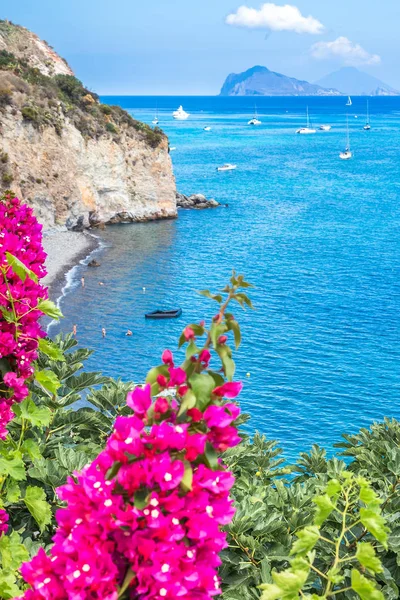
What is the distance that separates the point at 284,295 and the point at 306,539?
64298 mm

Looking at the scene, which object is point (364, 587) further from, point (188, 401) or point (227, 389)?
point (188, 401)

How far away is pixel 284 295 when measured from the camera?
67.5 metres

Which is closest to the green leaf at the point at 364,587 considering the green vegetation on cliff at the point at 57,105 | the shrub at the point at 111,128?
the green vegetation on cliff at the point at 57,105

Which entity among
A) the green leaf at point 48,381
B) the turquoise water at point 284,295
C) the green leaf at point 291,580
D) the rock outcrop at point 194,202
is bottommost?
the turquoise water at point 284,295

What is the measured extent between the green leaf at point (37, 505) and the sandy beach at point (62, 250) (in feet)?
196

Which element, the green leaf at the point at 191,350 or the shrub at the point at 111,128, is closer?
the green leaf at the point at 191,350

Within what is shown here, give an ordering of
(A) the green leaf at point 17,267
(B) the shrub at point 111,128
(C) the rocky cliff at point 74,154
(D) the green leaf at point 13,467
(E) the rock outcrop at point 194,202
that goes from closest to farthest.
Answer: (A) the green leaf at point 17,267, (D) the green leaf at point 13,467, (C) the rocky cliff at point 74,154, (B) the shrub at point 111,128, (E) the rock outcrop at point 194,202

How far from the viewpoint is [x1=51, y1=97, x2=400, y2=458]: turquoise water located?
1858 inches

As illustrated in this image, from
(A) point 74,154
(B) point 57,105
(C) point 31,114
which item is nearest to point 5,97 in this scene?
(C) point 31,114

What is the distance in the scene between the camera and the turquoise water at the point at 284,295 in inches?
1858

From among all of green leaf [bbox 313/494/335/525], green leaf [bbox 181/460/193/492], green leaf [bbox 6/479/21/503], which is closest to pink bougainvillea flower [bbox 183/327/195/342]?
green leaf [bbox 181/460/193/492]

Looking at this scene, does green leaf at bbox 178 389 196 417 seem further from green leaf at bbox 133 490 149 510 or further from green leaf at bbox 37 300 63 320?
green leaf at bbox 37 300 63 320

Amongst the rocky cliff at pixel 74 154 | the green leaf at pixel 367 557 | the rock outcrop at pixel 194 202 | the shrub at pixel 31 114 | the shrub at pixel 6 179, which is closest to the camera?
the green leaf at pixel 367 557

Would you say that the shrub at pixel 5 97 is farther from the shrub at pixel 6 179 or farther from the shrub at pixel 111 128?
the shrub at pixel 111 128
